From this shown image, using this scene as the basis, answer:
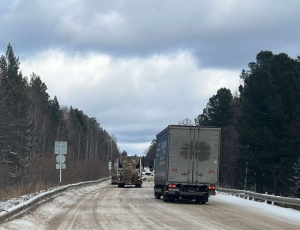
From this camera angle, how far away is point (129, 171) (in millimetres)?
52344

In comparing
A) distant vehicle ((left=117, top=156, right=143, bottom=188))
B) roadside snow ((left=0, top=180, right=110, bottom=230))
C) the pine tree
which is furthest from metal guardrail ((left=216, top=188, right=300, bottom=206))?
distant vehicle ((left=117, top=156, right=143, bottom=188))

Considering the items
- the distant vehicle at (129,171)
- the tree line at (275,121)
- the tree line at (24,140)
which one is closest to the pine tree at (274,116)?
the tree line at (275,121)

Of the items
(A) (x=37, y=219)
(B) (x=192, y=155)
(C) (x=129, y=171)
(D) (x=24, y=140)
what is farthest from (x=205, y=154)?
(D) (x=24, y=140)

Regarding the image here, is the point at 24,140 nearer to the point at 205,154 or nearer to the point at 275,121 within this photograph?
the point at 275,121

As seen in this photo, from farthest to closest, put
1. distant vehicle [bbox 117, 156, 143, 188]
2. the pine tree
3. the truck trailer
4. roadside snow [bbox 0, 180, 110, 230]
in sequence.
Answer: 1. distant vehicle [bbox 117, 156, 143, 188]
2. the pine tree
3. the truck trailer
4. roadside snow [bbox 0, 180, 110, 230]

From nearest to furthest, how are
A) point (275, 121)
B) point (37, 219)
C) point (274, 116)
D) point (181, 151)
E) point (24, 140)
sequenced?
point (37, 219) → point (181, 151) → point (274, 116) → point (275, 121) → point (24, 140)

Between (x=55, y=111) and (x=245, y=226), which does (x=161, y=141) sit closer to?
(x=245, y=226)

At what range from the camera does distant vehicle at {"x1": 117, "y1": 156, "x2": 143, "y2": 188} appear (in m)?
52.2

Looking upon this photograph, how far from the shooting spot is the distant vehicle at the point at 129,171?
52250mm

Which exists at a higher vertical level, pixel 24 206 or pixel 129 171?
pixel 129 171

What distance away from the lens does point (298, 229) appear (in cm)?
1574

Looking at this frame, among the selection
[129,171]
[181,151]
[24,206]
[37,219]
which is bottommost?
[37,219]

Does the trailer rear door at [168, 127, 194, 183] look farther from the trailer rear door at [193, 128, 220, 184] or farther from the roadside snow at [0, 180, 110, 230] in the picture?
the roadside snow at [0, 180, 110, 230]

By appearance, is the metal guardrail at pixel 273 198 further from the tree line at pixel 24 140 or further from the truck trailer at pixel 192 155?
the tree line at pixel 24 140
